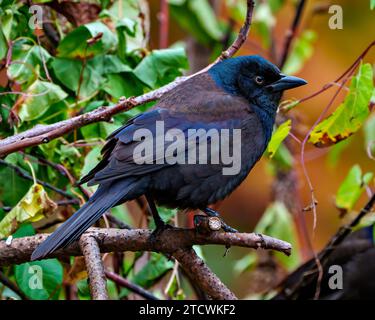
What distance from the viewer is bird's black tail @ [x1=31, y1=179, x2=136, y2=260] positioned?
289cm

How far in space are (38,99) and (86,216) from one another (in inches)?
28.4

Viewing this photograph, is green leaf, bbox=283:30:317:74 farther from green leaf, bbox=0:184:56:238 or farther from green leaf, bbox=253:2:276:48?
green leaf, bbox=0:184:56:238

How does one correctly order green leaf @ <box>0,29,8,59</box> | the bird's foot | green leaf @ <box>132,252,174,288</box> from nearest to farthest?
the bird's foot, green leaf @ <box>0,29,8,59</box>, green leaf @ <box>132,252,174,288</box>

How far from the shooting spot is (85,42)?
375 centimetres

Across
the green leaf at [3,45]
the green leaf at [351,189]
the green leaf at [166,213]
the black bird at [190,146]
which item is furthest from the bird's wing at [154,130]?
the green leaf at [351,189]

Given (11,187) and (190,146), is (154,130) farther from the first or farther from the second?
(11,187)

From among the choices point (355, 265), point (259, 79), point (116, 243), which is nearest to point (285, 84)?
point (259, 79)

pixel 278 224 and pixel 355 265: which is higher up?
pixel 278 224

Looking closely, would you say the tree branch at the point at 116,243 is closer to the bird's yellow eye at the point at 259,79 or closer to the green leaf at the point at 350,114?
the green leaf at the point at 350,114

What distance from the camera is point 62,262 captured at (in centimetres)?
374

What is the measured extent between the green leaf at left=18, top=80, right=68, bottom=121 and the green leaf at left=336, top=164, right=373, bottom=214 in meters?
1.65

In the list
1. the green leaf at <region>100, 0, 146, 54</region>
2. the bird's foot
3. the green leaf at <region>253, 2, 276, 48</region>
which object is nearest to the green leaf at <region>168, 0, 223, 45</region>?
the green leaf at <region>253, 2, 276, 48</region>

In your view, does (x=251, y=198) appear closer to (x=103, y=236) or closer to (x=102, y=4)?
(x=102, y=4)

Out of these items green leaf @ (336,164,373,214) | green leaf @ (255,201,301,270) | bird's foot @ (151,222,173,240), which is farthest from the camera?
green leaf @ (255,201,301,270)
